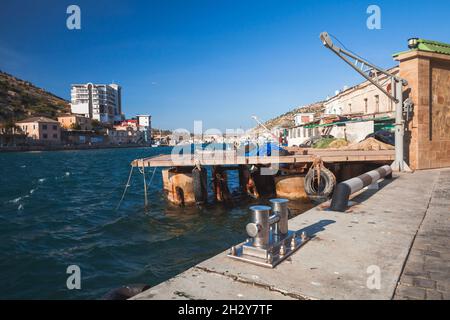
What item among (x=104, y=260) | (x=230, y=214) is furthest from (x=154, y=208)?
(x=104, y=260)

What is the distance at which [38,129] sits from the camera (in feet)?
330

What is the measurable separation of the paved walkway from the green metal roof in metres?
11.8

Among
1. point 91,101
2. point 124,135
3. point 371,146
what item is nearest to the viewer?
point 371,146

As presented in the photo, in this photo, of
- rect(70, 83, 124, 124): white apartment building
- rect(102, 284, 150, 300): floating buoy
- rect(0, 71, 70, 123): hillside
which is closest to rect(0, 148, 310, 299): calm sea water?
rect(102, 284, 150, 300): floating buoy

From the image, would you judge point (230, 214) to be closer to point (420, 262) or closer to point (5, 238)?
point (5, 238)

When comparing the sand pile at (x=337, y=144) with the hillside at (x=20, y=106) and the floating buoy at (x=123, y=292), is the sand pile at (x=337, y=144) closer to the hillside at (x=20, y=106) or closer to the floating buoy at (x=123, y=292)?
the floating buoy at (x=123, y=292)

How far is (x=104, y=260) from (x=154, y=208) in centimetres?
780

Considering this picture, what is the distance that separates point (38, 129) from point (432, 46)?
114434 millimetres

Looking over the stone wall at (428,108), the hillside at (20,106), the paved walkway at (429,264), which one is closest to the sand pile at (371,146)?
the stone wall at (428,108)

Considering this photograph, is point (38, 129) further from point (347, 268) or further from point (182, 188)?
point (347, 268)

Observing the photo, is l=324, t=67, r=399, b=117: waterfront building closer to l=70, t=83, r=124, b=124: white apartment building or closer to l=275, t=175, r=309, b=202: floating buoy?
l=275, t=175, r=309, b=202: floating buoy

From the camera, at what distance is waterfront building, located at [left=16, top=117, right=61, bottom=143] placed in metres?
101

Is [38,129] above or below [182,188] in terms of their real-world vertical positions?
above

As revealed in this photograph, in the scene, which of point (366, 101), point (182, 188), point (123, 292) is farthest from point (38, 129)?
point (123, 292)
